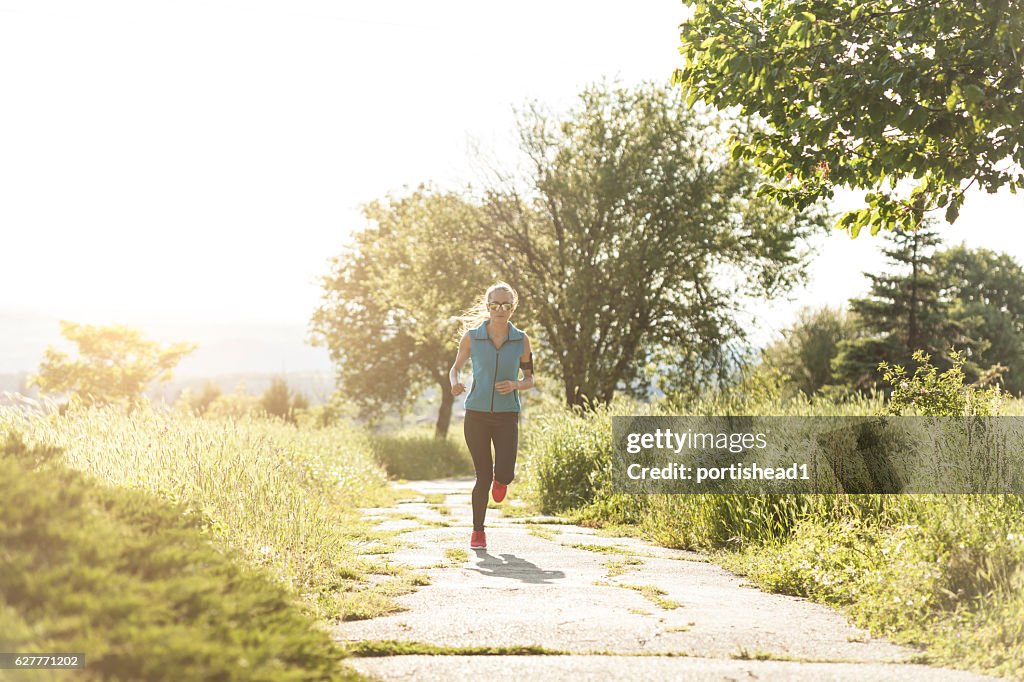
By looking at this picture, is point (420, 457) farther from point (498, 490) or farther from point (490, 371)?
point (490, 371)

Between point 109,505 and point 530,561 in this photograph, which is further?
point 530,561

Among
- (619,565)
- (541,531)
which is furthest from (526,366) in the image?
(541,531)

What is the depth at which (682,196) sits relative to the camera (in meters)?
19.9

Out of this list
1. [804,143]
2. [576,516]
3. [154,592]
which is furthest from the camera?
[576,516]

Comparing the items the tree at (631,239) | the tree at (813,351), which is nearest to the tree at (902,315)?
the tree at (813,351)

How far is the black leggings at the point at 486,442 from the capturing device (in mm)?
6895

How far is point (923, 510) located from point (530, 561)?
111 inches

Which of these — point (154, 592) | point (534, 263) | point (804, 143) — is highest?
point (534, 263)

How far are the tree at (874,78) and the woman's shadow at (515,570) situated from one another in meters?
3.52

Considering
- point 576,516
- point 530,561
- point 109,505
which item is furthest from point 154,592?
point 576,516

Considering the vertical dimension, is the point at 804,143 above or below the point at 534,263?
below

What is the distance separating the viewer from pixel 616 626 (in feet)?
14.0

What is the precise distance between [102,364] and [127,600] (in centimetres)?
3485

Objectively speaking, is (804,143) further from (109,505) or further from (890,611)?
(109,505)
